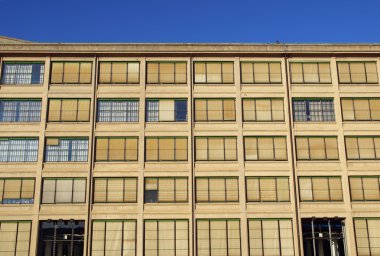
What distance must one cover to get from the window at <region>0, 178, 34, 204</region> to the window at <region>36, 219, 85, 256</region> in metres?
2.55

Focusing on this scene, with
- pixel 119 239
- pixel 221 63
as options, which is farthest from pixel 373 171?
pixel 119 239

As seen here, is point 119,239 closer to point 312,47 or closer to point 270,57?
point 270,57

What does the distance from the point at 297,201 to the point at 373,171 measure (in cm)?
737

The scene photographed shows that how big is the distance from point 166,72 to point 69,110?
938 centimetres

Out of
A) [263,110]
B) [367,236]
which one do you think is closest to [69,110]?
[263,110]

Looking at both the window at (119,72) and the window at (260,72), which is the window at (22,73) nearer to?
the window at (119,72)

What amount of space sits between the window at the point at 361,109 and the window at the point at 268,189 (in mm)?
8420

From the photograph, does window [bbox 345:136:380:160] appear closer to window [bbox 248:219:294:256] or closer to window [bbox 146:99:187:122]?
window [bbox 248:219:294:256]

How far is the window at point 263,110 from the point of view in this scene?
1647 inches

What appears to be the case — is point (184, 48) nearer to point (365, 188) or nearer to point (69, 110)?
point (69, 110)


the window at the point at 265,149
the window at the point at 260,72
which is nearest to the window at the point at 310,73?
the window at the point at 260,72

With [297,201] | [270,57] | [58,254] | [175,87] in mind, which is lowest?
[58,254]

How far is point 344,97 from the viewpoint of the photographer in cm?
4238

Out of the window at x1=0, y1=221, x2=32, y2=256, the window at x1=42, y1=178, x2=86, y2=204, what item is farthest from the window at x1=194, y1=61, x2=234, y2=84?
the window at x1=0, y1=221, x2=32, y2=256
